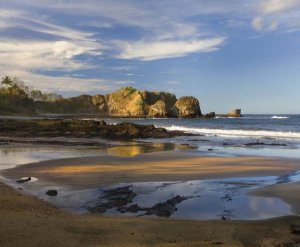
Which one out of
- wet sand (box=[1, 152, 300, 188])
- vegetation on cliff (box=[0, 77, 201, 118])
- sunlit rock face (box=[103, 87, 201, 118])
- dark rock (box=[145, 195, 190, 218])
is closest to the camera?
dark rock (box=[145, 195, 190, 218])

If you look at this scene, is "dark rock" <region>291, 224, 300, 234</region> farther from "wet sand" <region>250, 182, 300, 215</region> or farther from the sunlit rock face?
the sunlit rock face

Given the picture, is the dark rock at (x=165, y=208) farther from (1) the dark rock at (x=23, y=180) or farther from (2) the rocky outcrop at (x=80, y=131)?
(2) the rocky outcrop at (x=80, y=131)

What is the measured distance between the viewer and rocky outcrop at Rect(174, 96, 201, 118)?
481 ft

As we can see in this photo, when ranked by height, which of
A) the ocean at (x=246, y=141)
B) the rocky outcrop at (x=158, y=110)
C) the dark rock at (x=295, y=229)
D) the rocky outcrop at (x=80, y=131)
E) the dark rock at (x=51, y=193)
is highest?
the rocky outcrop at (x=158, y=110)

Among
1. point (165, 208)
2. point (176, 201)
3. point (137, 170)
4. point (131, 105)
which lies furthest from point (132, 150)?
point (131, 105)

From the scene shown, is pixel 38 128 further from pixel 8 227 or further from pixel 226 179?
pixel 8 227

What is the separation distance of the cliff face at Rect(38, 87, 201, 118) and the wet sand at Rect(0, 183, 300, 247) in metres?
138

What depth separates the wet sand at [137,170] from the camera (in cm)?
1334

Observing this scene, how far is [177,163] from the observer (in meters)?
18.0

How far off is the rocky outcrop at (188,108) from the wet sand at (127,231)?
137227mm

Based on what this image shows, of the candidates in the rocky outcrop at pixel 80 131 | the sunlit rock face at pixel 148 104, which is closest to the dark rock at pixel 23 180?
the rocky outcrop at pixel 80 131

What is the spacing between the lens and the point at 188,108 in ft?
486

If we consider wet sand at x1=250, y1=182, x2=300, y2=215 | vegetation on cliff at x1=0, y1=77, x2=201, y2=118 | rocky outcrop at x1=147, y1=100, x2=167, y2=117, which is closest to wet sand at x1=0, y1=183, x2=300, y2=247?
wet sand at x1=250, y1=182, x2=300, y2=215

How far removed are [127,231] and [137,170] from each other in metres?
8.64
